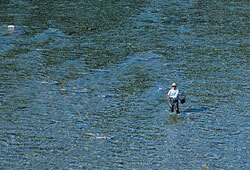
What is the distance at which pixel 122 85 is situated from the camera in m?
→ 45.6

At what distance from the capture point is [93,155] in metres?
32.8

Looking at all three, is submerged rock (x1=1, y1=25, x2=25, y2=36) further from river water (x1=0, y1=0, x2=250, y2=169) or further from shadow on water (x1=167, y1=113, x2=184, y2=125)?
shadow on water (x1=167, y1=113, x2=184, y2=125)

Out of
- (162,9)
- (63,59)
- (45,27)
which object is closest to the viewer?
(63,59)

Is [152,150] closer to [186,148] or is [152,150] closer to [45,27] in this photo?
[186,148]

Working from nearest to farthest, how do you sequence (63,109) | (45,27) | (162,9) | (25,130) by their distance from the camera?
(25,130), (63,109), (45,27), (162,9)

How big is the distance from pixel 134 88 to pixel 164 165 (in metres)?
14.2

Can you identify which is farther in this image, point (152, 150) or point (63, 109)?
point (63, 109)

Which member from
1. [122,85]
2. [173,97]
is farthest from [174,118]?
[122,85]

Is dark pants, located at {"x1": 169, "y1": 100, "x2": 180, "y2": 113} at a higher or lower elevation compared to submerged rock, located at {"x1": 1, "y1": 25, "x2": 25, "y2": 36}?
higher

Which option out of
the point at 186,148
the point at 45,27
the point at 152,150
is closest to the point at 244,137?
the point at 186,148

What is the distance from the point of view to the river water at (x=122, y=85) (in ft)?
109

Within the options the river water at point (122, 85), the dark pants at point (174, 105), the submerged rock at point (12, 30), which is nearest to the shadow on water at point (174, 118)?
the river water at point (122, 85)

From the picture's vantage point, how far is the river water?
3331 cm

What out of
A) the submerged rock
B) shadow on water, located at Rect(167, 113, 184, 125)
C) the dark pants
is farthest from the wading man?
the submerged rock
